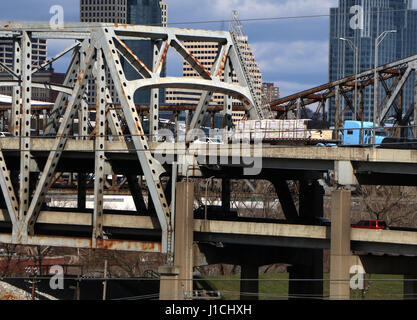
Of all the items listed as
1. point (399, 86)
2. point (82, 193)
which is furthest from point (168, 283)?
point (399, 86)

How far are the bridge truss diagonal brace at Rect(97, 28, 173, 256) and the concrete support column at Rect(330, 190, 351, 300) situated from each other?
31.2ft

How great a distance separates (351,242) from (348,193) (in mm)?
2589

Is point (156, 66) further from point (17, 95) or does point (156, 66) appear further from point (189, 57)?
point (17, 95)

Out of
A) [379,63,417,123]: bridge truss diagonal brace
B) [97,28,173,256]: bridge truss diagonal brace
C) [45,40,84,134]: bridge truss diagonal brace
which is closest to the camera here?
[97,28,173,256]: bridge truss diagonal brace

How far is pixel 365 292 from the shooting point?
67.9m

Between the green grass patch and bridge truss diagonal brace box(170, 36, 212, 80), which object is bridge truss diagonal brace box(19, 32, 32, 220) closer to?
bridge truss diagonal brace box(170, 36, 212, 80)

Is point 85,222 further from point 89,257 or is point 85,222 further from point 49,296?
point 89,257

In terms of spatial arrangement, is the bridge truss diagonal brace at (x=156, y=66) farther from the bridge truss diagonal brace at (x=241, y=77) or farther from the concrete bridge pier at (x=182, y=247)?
the concrete bridge pier at (x=182, y=247)

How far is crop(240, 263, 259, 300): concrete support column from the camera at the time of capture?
5816 cm

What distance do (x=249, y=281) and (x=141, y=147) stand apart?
1635 cm

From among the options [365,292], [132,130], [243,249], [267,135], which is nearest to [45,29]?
[132,130]

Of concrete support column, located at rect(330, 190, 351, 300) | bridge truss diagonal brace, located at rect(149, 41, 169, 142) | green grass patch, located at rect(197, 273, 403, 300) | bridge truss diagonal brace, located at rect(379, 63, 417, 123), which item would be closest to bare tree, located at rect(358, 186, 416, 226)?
bridge truss diagonal brace, located at rect(379, 63, 417, 123)

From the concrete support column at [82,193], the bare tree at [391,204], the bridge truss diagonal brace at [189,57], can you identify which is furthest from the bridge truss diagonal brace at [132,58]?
the bare tree at [391,204]

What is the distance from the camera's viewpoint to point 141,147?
4766 cm
